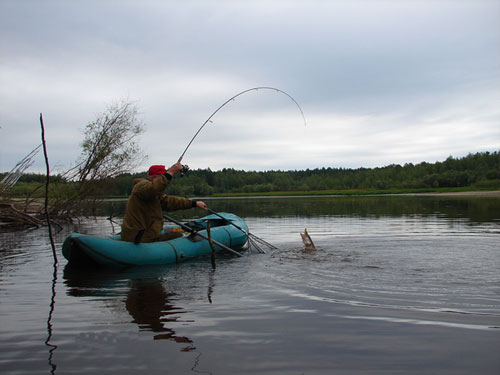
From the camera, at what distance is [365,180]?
8694 centimetres

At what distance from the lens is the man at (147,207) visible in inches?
309

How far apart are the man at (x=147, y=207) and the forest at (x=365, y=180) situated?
37.6 metres

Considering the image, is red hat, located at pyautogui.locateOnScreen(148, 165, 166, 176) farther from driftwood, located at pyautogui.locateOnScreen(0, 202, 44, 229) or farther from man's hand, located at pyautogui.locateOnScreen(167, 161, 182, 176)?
driftwood, located at pyautogui.locateOnScreen(0, 202, 44, 229)

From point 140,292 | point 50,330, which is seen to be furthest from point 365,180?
point 50,330

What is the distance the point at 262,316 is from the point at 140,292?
2.28 metres

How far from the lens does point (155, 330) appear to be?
421 cm

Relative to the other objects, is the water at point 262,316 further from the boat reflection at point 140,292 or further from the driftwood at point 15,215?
the driftwood at point 15,215

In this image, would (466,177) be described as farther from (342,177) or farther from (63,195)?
(63,195)

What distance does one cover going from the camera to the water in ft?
11.1

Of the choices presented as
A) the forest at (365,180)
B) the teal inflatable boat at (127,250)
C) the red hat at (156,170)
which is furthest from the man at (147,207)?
the forest at (365,180)

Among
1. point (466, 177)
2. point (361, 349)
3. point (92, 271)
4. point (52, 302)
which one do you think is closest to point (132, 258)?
point (92, 271)

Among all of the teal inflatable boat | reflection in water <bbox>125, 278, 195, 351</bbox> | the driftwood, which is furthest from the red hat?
the driftwood

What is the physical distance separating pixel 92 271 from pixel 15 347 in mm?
4230

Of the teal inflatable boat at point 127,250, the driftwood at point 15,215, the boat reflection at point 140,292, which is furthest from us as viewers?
the driftwood at point 15,215
